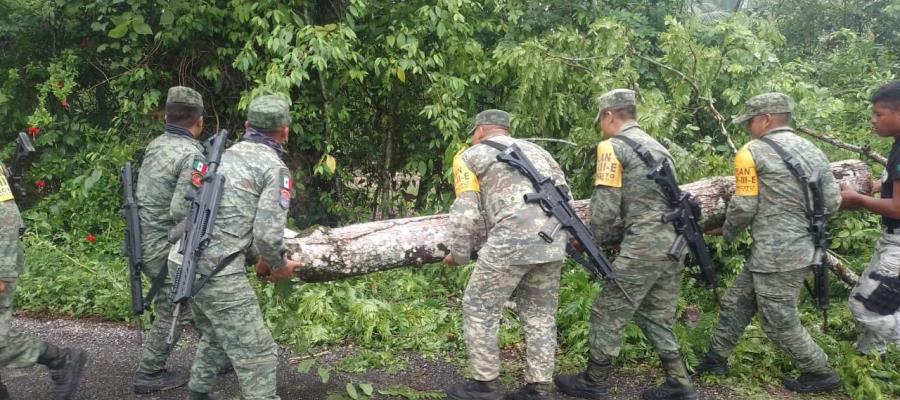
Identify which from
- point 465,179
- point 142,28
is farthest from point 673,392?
point 142,28

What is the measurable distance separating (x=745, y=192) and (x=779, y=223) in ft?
0.99

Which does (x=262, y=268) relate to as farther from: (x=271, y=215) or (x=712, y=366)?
(x=712, y=366)

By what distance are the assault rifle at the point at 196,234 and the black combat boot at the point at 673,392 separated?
302cm

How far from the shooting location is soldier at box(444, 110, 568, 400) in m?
4.25

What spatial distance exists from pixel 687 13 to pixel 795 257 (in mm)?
4827

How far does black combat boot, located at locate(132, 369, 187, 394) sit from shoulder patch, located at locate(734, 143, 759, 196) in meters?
4.26

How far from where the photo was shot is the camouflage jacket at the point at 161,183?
15.0 ft

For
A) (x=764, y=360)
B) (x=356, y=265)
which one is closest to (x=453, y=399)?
(x=356, y=265)

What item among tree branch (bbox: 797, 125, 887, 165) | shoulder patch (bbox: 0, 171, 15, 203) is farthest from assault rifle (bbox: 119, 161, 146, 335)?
tree branch (bbox: 797, 125, 887, 165)

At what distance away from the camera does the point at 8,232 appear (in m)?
4.16

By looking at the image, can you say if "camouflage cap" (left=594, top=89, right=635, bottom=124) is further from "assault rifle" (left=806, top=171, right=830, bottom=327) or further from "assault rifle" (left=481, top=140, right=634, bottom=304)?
"assault rifle" (left=806, top=171, right=830, bottom=327)

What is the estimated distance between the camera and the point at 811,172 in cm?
452

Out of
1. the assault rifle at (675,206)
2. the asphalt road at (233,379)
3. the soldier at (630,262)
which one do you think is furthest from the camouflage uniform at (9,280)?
the assault rifle at (675,206)

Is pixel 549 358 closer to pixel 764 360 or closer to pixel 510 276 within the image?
pixel 510 276
